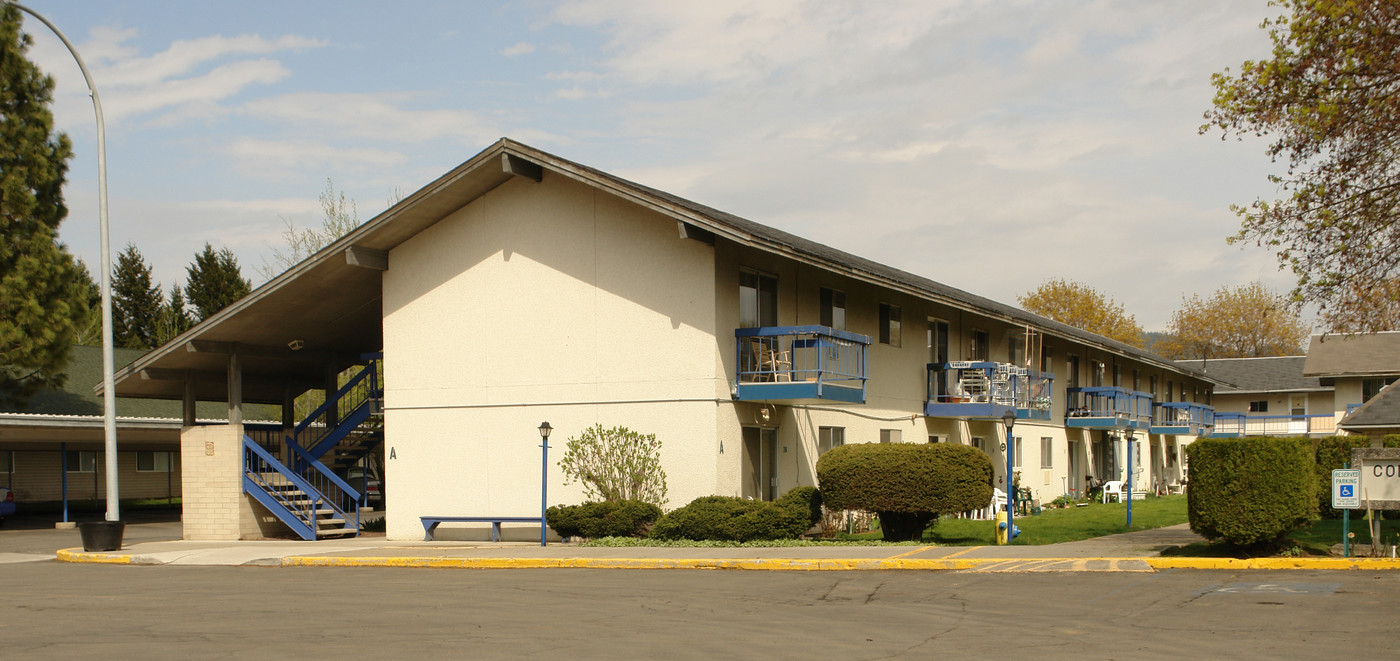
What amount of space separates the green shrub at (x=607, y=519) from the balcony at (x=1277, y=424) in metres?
45.2

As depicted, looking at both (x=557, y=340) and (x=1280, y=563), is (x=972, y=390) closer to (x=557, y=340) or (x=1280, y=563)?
(x=557, y=340)

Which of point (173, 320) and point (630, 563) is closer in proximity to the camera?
point (630, 563)

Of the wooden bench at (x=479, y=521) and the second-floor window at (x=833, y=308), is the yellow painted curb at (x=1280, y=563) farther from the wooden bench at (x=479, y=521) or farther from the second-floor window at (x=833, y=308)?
the wooden bench at (x=479, y=521)

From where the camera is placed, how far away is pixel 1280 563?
1570 centimetres

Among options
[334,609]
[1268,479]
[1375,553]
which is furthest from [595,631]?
[1375,553]

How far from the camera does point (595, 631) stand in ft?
37.6

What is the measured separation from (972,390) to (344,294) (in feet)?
49.7

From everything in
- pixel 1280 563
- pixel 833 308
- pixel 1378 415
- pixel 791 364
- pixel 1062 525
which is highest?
pixel 833 308

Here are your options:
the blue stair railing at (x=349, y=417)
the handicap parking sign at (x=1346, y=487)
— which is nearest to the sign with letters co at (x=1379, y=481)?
the handicap parking sign at (x=1346, y=487)

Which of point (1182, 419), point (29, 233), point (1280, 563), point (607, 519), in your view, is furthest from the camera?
point (1182, 419)

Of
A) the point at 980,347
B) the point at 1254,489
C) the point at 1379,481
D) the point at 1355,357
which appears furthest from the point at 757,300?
the point at 1355,357

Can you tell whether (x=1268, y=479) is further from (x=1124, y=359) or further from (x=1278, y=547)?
(x=1124, y=359)

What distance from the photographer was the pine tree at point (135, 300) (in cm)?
6825

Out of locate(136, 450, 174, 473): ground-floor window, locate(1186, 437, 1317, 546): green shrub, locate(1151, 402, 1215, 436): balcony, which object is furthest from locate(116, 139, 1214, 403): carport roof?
locate(1151, 402, 1215, 436): balcony
